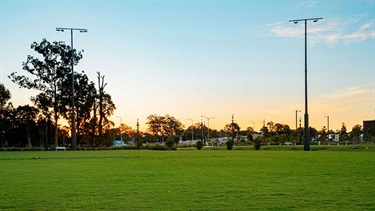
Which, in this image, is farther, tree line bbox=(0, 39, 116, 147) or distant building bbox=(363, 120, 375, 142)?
distant building bbox=(363, 120, 375, 142)

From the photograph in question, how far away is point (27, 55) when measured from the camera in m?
57.0

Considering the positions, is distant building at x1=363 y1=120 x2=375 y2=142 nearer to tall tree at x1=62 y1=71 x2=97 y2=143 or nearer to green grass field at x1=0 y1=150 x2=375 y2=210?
tall tree at x1=62 y1=71 x2=97 y2=143

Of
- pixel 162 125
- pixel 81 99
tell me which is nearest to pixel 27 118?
pixel 81 99

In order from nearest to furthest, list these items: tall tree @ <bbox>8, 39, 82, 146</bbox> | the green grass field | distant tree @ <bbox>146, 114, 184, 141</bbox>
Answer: the green grass field, tall tree @ <bbox>8, 39, 82, 146</bbox>, distant tree @ <bbox>146, 114, 184, 141</bbox>

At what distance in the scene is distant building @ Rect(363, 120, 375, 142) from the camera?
7766 cm

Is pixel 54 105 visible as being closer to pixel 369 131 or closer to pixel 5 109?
pixel 5 109

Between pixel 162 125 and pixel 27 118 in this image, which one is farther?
pixel 162 125

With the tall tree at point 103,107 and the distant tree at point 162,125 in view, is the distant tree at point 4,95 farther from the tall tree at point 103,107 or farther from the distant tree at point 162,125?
the distant tree at point 162,125

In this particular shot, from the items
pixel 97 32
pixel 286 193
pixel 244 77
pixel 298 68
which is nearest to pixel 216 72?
pixel 244 77

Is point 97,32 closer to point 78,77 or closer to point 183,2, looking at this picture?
point 183,2

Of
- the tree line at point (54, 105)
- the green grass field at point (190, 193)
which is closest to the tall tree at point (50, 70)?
the tree line at point (54, 105)

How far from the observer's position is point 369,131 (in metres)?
79.2

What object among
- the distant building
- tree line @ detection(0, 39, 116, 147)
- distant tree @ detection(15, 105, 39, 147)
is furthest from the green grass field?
the distant building

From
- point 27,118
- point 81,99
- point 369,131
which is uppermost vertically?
point 81,99
